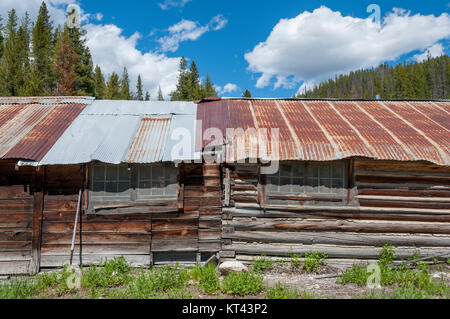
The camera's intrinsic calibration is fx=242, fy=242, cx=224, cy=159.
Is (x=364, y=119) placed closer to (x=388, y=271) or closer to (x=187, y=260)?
(x=388, y=271)

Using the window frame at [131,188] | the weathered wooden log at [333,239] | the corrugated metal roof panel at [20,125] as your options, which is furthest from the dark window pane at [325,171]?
the corrugated metal roof panel at [20,125]

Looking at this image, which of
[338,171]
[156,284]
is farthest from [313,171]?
[156,284]

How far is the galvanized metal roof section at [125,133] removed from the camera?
20.3ft

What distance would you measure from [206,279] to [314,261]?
2.97 m

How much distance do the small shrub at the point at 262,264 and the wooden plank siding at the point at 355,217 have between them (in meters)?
0.17

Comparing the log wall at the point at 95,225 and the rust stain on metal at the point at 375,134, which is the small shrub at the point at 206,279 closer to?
the log wall at the point at 95,225

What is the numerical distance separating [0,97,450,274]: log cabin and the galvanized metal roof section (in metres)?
0.07

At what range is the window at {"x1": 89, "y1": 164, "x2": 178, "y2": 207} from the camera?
6598 millimetres

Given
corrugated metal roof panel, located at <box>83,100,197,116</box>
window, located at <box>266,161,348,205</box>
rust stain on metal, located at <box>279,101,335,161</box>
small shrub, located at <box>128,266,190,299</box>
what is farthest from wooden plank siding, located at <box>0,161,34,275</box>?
rust stain on metal, located at <box>279,101,335,161</box>

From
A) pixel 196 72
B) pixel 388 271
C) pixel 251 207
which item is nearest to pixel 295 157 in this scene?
pixel 251 207

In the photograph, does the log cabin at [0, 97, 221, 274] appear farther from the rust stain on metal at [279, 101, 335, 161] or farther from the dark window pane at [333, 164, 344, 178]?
the dark window pane at [333, 164, 344, 178]

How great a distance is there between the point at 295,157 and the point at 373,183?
2.45 metres

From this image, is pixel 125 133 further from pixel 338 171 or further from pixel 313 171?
pixel 338 171

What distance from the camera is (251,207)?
662 cm
